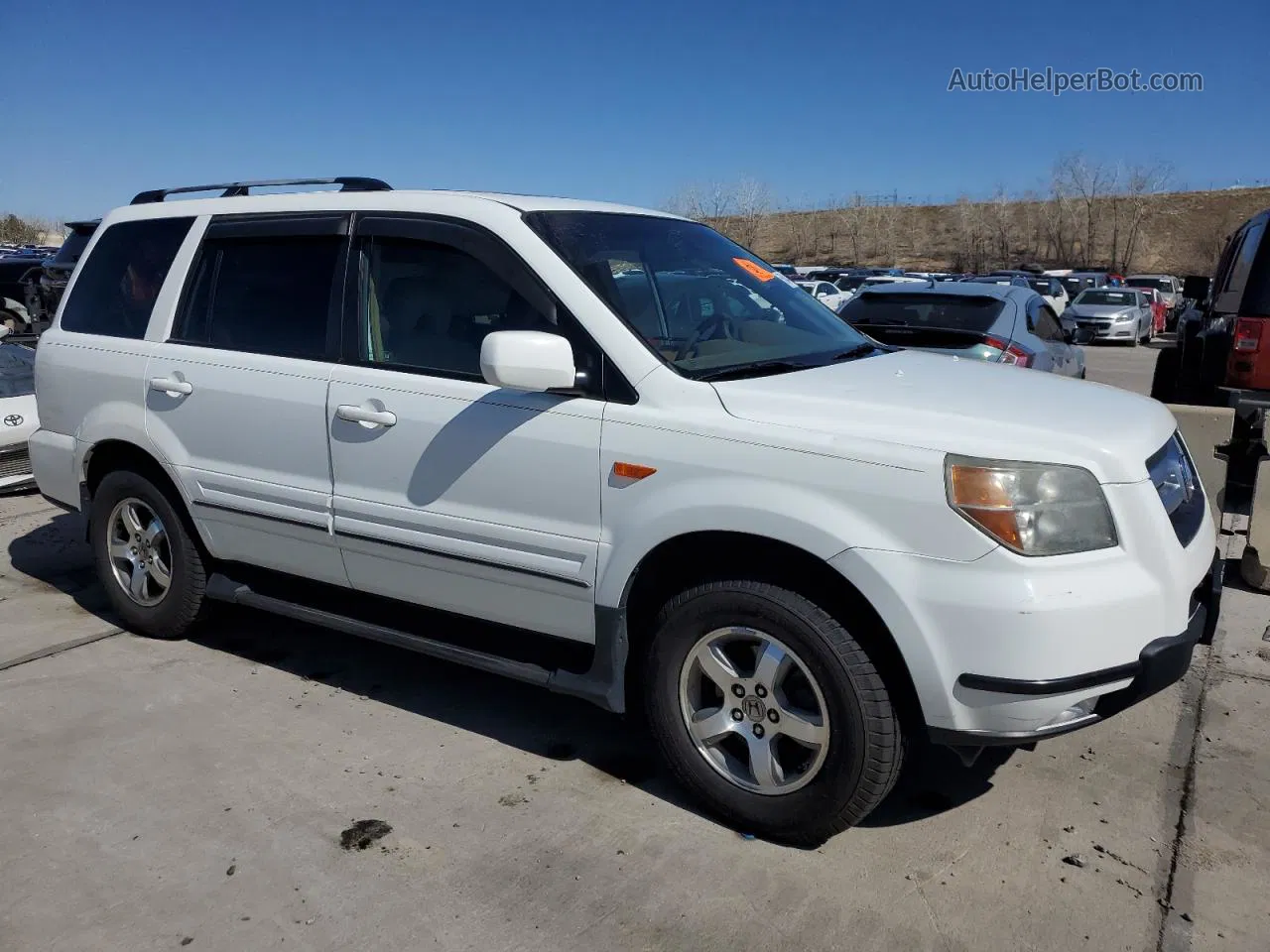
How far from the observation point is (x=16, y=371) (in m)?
8.29

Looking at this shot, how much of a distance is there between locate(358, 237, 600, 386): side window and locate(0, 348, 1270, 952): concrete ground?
55.9 inches

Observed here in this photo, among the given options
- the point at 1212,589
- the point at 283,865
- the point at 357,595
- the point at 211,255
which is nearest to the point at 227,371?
the point at 211,255

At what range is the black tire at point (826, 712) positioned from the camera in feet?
9.72

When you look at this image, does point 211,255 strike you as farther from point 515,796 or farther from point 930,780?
point 930,780

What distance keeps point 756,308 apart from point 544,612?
1424mm

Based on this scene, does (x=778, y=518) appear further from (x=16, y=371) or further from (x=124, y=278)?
(x=16, y=371)

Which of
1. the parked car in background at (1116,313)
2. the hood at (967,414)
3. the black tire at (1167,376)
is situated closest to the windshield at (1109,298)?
the parked car in background at (1116,313)

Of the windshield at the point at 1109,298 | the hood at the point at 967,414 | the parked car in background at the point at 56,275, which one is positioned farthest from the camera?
the windshield at the point at 1109,298

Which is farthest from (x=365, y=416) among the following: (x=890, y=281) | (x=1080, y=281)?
(x=1080, y=281)

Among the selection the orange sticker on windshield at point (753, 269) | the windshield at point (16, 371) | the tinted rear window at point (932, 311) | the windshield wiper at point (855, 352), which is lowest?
the windshield at point (16, 371)

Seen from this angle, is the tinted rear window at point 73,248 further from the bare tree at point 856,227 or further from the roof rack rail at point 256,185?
the bare tree at point 856,227

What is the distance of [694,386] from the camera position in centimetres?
321

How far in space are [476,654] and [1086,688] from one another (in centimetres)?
198

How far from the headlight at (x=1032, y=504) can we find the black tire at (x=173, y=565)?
3325 mm
